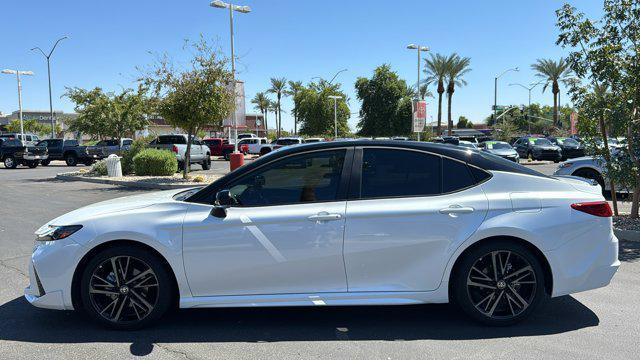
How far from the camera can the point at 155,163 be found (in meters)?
19.8

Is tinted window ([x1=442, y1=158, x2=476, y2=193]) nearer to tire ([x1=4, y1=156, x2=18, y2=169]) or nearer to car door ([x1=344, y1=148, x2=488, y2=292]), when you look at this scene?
car door ([x1=344, y1=148, x2=488, y2=292])

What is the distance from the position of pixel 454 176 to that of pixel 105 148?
31047 mm

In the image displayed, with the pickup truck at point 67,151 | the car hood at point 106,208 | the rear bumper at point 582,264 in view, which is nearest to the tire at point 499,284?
the rear bumper at point 582,264

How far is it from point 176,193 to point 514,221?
3044 millimetres

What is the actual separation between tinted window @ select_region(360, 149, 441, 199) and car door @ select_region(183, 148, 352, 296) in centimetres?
29

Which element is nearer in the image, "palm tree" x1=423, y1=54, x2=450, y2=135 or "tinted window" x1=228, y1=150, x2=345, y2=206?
"tinted window" x1=228, y1=150, x2=345, y2=206

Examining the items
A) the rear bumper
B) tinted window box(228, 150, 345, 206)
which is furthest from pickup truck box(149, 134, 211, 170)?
the rear bumper

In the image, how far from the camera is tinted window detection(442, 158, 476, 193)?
4184 millimetres

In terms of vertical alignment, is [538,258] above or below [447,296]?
above

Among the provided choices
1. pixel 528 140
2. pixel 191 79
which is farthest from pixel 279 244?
pixel 528 140

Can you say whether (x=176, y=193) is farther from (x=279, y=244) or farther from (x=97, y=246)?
(x=279, y=244)

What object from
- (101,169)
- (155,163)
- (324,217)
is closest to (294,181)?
(324,217)

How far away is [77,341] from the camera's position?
13.0 feet

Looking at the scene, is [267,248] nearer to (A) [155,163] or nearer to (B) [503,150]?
(A) [155,163]
